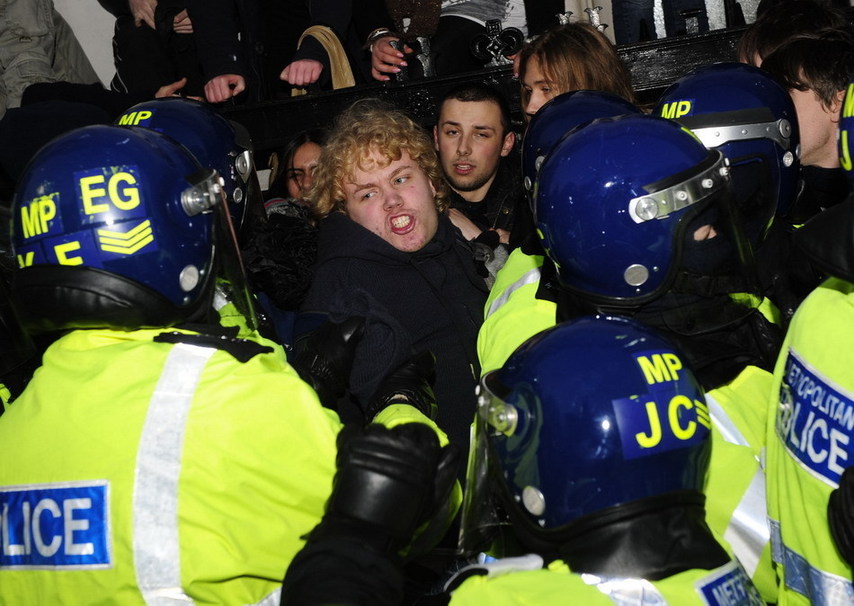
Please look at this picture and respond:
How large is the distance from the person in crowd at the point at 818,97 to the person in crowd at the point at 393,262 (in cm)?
123

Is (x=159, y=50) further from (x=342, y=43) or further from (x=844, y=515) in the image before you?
(x=844, y=515)

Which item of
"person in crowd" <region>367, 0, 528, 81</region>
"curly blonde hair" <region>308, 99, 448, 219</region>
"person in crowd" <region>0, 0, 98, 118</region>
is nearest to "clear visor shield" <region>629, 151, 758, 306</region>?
"curly blonde hair" <region>308, 99, 448, 219</region>

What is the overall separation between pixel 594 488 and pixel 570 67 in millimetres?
2285

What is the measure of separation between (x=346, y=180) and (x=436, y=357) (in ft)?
2.40

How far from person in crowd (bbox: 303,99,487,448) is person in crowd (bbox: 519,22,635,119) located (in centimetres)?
56

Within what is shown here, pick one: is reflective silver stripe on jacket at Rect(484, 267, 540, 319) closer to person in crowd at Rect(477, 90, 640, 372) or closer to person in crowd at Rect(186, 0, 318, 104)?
person in crowd at Rect(477, 90, 640, 372)

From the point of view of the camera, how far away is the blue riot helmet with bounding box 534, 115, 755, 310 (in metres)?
2.30

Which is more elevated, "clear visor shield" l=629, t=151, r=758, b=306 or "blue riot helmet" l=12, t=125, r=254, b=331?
"blue riot helmet" l=12, t=125, r=254, b=331

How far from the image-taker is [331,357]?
261 cm

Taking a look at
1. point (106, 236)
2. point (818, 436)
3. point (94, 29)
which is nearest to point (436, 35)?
point (94, 29)

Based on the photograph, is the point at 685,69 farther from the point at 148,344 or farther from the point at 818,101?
the point at 148,344

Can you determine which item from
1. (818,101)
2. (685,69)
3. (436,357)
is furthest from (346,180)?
(685,69)

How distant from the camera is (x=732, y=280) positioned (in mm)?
2441

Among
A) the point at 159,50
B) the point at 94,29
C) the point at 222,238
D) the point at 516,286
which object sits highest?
the point at 94,29
